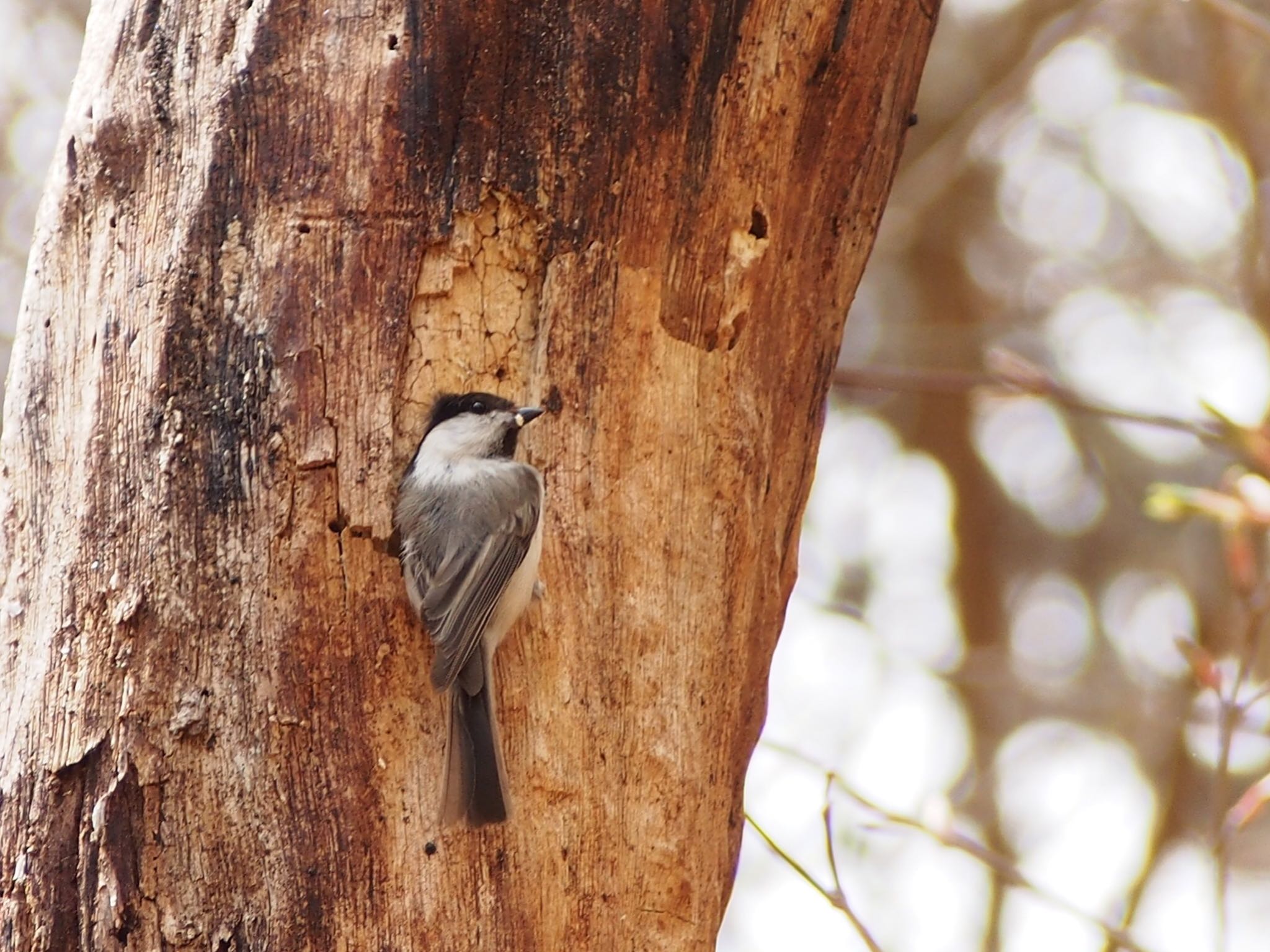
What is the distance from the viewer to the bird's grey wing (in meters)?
2.18

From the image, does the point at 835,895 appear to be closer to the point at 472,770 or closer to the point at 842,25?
the point at 472,770

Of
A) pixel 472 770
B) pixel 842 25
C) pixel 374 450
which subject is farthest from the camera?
pixel 842 25

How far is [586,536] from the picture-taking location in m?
2.42

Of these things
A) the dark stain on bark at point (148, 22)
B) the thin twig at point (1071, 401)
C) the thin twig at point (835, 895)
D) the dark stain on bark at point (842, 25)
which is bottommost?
the thin twig at point (835, 895)

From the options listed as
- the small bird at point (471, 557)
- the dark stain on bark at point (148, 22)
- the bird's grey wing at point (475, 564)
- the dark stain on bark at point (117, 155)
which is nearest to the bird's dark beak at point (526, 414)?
the small bird at point (471, 557)

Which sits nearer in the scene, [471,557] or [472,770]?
[472,770]

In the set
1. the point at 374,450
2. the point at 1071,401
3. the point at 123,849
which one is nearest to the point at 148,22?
the point at 374,450

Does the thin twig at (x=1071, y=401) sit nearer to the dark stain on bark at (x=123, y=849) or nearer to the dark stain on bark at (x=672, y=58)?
the dark stain on bark at (x=672, y=58)

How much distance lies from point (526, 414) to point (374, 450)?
0.29 metres

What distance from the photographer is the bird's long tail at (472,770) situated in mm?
2133

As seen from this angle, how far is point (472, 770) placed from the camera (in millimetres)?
2143

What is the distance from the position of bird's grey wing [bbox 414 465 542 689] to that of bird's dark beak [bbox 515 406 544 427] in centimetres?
12

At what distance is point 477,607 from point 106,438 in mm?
703

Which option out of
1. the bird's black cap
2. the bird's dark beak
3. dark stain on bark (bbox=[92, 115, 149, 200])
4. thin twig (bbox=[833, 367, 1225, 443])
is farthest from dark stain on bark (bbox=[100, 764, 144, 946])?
thin twig (bbox=[833, 367, 1225, 443])
